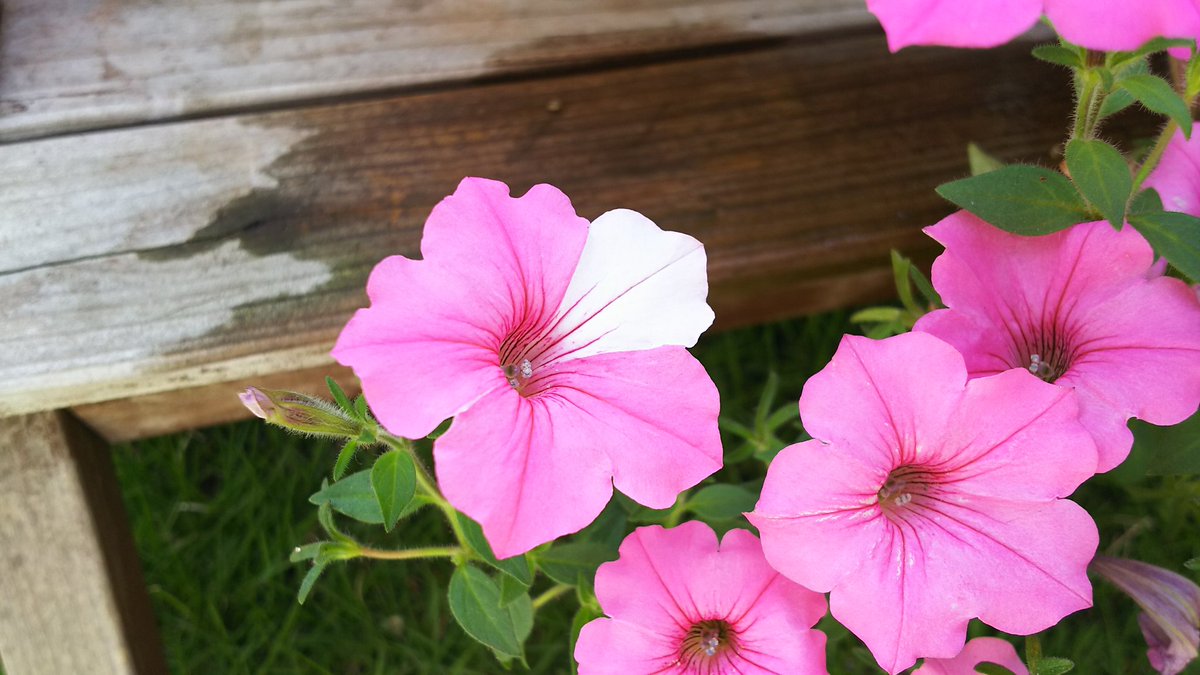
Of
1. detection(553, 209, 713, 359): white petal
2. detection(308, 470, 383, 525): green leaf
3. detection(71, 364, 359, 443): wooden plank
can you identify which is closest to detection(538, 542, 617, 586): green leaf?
detection(308, 470, 383, 525): green leaf

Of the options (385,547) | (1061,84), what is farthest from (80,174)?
(1061,84)

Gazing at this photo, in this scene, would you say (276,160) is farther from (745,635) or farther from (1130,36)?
(1130,36)

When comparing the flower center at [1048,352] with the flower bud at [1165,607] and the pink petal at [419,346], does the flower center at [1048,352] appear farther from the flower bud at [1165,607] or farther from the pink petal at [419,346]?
the pink petal at [419,346]

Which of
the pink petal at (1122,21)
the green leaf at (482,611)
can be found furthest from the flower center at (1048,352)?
the green leaf at (482,611)

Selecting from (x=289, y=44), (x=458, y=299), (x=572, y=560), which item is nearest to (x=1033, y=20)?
(x=458, y=299)

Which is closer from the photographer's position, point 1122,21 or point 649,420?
point 1122,21

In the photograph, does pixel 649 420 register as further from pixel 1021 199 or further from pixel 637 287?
pixel 1021 199
